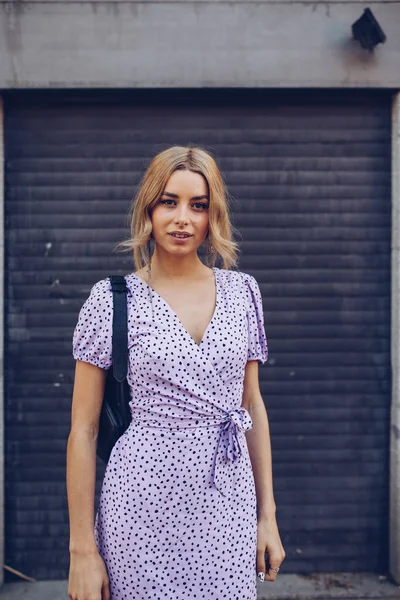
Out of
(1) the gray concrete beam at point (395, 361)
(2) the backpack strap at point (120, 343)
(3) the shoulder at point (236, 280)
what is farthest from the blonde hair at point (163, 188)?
(1) the gray concrete beam at point (395, 361)

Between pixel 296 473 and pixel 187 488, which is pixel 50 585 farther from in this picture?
pixel 187 488

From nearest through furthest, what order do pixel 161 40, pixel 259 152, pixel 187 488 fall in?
pixel 187 488
pixel 161 40
pixel 259 152

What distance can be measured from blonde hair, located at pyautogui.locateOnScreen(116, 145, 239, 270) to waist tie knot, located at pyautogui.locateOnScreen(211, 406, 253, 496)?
1.88ft

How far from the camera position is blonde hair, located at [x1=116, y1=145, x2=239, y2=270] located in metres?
2.07

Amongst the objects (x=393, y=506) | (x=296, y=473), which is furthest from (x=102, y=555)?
(x=393, y=506)

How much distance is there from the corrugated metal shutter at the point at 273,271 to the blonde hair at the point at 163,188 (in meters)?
2.17

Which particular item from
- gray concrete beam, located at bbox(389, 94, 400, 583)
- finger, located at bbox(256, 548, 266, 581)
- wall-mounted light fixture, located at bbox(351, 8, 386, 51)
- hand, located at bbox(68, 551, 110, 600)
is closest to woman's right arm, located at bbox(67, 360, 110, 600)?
hand, located at bbox(68, 551, 110, 600)

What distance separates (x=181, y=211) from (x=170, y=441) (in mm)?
730

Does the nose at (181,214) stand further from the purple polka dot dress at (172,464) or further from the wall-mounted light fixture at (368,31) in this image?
the wall-mounted light fixture at (368,31)

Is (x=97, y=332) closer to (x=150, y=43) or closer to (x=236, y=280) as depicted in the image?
(x=236, y=280)

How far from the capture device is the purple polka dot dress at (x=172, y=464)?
2002 millimetres

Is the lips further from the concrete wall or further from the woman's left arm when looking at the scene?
the concrete wall

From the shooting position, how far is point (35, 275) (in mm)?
4297

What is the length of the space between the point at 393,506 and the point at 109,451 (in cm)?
286
